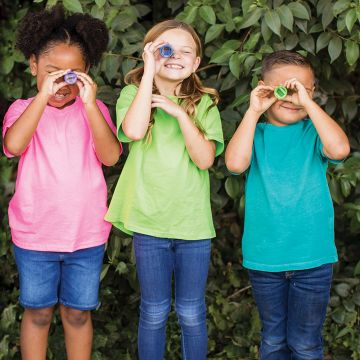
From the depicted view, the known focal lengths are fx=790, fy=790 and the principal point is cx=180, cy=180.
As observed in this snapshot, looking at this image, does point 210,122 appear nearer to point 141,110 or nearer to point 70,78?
point 141,110

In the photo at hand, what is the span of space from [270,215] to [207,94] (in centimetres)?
57

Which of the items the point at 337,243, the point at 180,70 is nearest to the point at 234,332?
the point at 337,243

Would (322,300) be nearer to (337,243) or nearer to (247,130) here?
(247,130)

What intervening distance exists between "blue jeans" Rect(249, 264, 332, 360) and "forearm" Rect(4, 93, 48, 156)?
3.42ft

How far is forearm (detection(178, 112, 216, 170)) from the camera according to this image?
302 centimetres

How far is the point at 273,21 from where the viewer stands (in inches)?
131

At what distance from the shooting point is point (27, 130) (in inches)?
119

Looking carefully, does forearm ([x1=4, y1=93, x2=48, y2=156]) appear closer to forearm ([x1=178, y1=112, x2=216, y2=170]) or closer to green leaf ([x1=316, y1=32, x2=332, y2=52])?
forearm ([x1=178, y1=112, x2=216, y2=170])

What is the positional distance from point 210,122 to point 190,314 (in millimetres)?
770

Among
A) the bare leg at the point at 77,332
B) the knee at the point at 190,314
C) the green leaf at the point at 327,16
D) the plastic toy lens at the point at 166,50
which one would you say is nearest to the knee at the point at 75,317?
the bare leg at the point at 77,332

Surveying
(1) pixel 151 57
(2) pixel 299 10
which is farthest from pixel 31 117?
(2) pixel 299 10

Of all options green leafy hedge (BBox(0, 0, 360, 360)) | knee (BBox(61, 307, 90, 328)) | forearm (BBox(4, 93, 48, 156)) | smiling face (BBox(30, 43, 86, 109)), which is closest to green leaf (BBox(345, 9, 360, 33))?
green leafy hedge (BBox(0, 0, 360, 360))

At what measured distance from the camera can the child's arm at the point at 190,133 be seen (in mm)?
3018

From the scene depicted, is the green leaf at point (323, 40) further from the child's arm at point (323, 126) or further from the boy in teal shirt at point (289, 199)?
the child's arm at point (323, 126)
